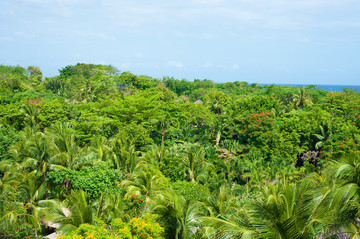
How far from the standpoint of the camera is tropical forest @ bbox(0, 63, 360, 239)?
555 centimetres

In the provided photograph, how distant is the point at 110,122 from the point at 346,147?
61.7 ft

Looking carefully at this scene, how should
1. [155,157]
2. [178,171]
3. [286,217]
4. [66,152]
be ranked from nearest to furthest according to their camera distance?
[286,217] → [66,152] → [155,157] → [178,171]

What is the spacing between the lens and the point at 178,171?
2078 cm

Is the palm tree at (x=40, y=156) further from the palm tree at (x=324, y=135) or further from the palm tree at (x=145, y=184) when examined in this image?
the palm tree at (x=324, y=135)

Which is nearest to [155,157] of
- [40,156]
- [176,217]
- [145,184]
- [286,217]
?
[145,184]

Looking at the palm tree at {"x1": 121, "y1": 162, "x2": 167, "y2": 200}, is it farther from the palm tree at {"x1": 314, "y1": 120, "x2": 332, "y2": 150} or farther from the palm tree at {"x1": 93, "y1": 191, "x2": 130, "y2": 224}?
the palm tree at {"x1": 314, "y1": 120, "x2": 332, "y2": 150}

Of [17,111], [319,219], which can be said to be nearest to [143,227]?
[319,219]

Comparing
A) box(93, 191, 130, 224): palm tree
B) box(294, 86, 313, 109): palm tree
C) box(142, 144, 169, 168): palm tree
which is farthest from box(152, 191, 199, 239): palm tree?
box(294, 86, 313, 109): palm tree

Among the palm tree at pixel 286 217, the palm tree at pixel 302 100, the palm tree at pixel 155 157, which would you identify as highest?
the palm tree at pixel 302 100

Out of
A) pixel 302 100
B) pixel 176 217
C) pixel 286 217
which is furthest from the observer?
pixel 302 100

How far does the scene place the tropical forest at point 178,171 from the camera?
555 centimetres

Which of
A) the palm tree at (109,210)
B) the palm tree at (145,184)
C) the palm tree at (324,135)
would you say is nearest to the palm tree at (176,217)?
the palm tree at (109,210)

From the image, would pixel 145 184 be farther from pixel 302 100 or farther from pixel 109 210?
pixel 302 100

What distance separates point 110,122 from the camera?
23797mm
